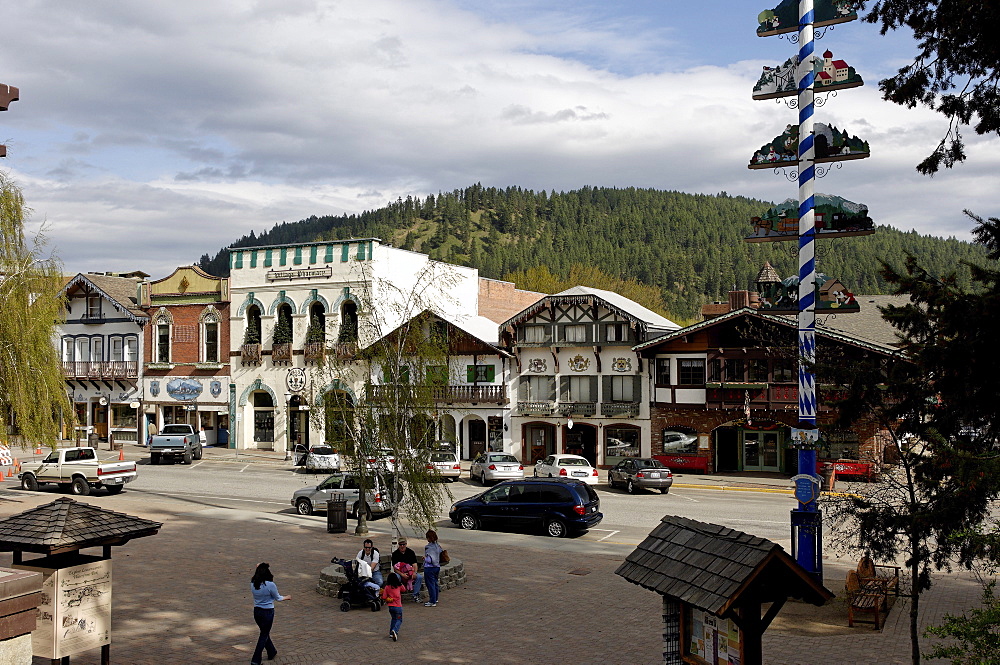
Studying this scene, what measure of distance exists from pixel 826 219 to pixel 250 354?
39947 mm

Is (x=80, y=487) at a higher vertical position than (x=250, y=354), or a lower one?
lower

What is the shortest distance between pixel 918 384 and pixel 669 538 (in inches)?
182

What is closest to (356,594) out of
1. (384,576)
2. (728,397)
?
(384,576)

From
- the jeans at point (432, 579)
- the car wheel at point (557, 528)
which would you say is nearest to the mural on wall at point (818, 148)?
the jeans at point (432, 579)

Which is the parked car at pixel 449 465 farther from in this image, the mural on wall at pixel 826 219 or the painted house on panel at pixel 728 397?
the mural on wall at pixel 826 219

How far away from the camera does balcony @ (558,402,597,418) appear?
42.8 m

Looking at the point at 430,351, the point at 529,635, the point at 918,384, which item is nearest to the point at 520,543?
the point at 430,351

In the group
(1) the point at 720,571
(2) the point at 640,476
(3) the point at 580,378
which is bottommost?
(2) the point at 640,476

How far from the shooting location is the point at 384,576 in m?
18.0

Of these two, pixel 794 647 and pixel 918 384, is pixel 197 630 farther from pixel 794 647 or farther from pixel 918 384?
pixel 918 384

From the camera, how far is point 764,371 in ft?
128

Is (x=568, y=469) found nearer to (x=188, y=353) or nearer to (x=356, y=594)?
(x=356, y=594)

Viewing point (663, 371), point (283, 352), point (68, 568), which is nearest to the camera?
point (68, 568)

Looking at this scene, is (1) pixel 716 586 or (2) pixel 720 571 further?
(2) pixel 720 571
